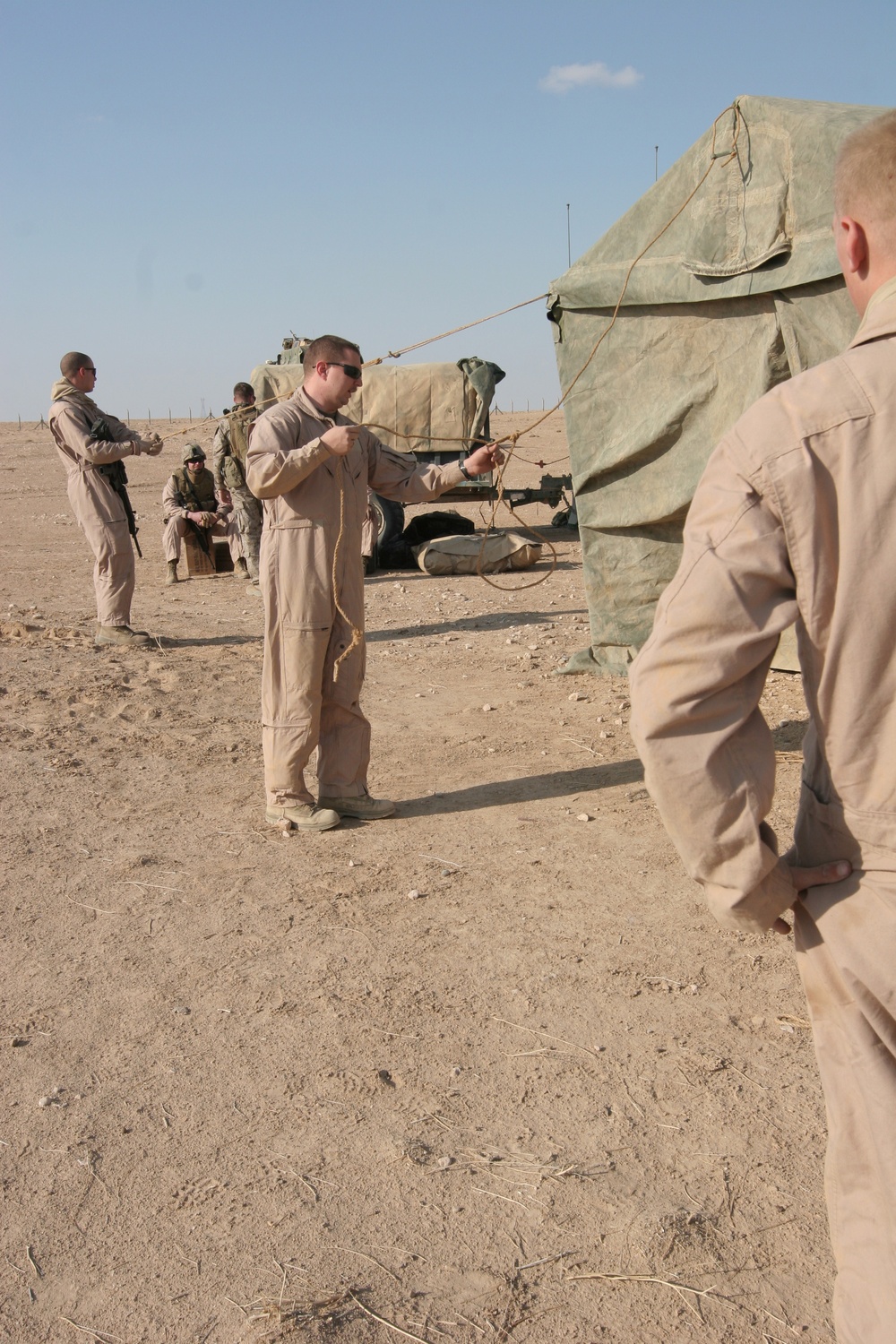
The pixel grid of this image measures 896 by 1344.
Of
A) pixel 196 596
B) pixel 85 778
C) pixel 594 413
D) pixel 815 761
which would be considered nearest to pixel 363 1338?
pixel 815 761

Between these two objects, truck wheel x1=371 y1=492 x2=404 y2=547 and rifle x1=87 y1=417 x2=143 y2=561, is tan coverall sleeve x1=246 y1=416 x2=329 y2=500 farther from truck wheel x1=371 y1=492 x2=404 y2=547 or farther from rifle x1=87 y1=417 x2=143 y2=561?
truck wheel x1=371 y1=492 x2=404 y2=547

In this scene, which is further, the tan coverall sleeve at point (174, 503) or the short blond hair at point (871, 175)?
the tan coverall sleeve at point (174, 503)

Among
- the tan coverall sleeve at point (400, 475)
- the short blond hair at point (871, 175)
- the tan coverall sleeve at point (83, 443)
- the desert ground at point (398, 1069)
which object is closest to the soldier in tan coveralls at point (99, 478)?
Result: the tan coverall sleeve at point (83, 443)

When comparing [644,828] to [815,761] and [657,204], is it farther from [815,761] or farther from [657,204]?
[657,204]

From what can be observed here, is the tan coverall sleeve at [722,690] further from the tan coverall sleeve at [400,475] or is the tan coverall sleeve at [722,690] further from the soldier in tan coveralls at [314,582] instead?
the tan coverall sleeve at [400,475]

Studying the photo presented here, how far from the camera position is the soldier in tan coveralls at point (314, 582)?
185 inches

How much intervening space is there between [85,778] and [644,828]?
8.89ft

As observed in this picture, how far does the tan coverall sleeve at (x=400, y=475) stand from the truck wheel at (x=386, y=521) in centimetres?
720

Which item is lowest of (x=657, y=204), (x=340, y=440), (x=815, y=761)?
(x=815, y=761)

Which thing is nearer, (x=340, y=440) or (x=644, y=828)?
(x=340, y=440)

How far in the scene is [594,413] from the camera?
6.98 metres

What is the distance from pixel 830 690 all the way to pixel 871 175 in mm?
683

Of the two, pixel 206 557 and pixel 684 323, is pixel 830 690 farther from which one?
pixel 206 557

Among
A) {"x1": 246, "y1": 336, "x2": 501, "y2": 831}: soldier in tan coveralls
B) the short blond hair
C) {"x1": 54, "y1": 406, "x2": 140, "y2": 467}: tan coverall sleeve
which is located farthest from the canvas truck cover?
the short blond hair
